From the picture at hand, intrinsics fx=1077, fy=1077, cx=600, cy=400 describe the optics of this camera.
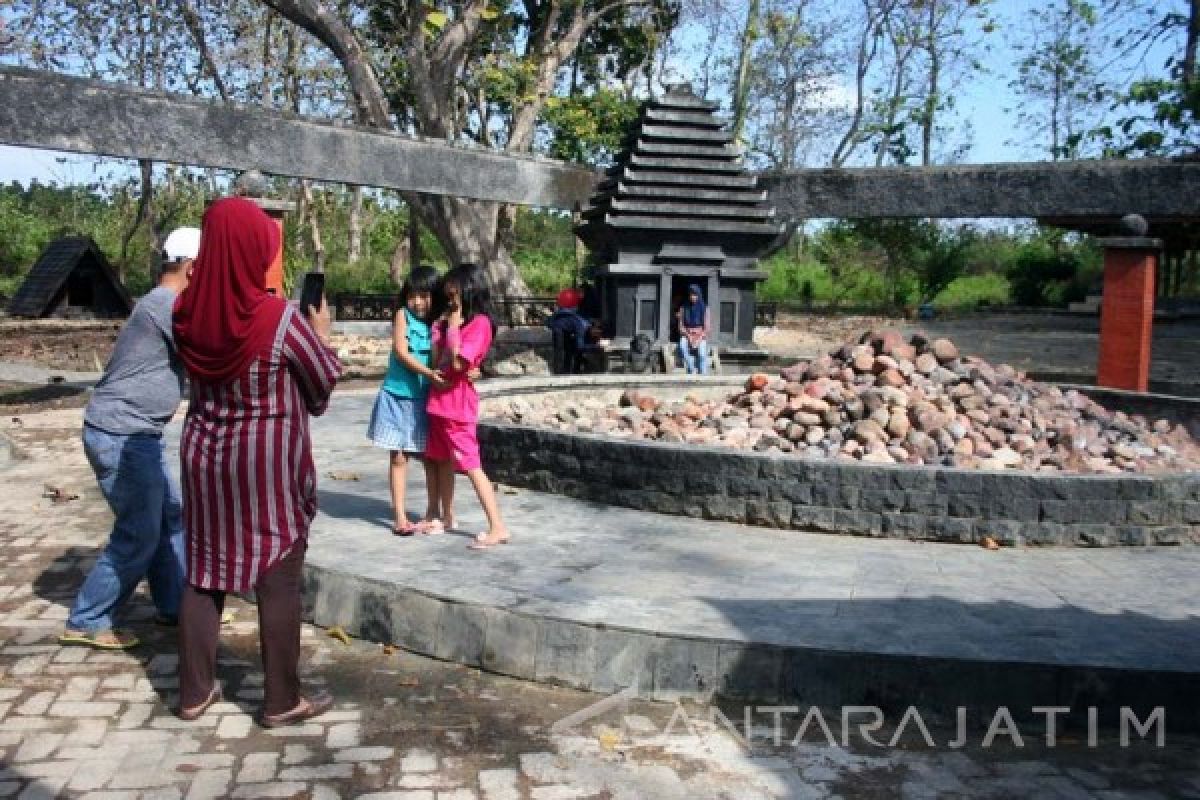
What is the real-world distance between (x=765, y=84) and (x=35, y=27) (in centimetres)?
2142

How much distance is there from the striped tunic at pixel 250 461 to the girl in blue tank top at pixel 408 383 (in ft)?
5.75

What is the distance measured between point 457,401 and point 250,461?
184 cm

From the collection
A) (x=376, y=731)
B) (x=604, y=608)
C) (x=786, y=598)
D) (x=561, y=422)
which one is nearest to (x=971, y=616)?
(x=786, y=598)

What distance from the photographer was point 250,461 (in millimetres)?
3574

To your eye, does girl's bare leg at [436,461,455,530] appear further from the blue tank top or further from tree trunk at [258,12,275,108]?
tree trunk at [258,12,275,108]

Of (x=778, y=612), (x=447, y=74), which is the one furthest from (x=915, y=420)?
(x=447, y=74)

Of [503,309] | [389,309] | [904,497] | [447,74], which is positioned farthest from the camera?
[389,309]

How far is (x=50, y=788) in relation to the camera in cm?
317

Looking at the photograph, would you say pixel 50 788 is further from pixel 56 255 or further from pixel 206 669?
pixel 56 255

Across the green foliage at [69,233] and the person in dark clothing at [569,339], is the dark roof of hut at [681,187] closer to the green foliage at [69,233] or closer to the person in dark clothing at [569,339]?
the person in dark clothing at [569,339]

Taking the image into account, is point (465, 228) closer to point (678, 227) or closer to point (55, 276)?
point (678, 227)

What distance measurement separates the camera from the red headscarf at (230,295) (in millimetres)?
3459

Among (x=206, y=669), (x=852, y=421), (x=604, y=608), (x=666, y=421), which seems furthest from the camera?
(x=666, y=421)

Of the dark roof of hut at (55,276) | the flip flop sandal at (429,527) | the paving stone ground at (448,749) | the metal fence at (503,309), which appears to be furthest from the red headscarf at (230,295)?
the dark roof of hut at (55,276)
